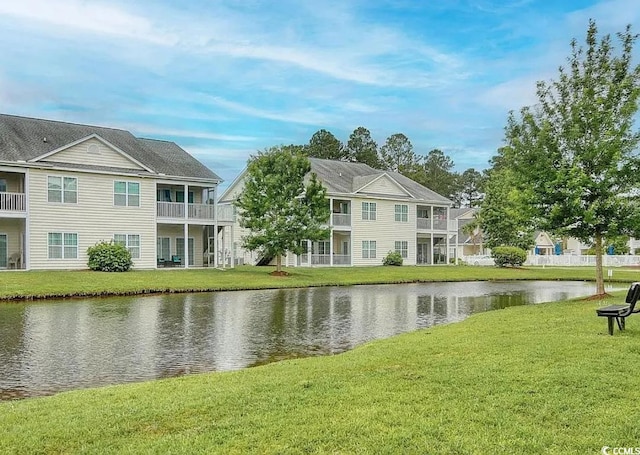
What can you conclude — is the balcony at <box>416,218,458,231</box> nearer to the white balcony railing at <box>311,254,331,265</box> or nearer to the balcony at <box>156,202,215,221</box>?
the white balcony railing at <box>311,254,331,265</box>

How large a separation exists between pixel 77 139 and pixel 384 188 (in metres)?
25.0

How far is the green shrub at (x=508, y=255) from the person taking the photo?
51156 millimetres

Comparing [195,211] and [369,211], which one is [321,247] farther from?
[195,211]

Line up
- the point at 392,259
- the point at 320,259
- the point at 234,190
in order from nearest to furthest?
the point at 320,259 → the point at 392,259 → the point at 234,190

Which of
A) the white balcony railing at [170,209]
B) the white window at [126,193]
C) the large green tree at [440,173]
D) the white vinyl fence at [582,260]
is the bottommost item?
the white vinyl fence at [582,260]

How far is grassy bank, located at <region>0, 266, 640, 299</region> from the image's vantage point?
24.9m

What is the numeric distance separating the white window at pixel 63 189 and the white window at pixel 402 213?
2710 centimetres

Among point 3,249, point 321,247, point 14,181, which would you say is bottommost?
point 321,247

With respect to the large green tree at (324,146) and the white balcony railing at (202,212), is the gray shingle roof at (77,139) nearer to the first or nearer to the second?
the white balcony railing at (202,212)

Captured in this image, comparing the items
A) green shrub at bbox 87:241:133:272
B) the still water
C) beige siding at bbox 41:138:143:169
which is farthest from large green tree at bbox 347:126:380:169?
the still water

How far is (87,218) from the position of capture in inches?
1310

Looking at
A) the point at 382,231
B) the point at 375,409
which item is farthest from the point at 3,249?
the point at 375,409

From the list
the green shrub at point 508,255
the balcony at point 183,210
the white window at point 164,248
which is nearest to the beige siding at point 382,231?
the green shrub at point 508,255

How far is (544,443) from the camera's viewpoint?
4773 mm
